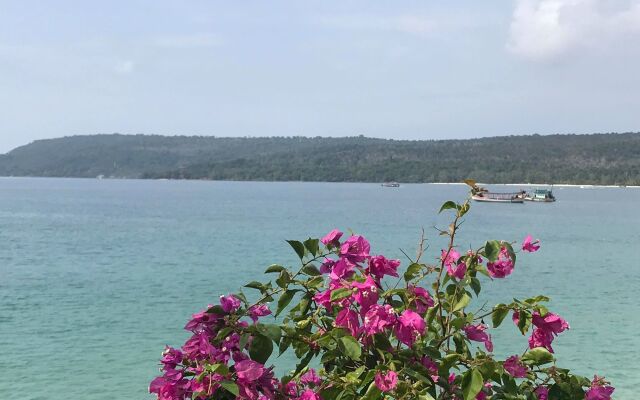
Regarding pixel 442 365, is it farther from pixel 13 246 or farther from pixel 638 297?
pixel 13 246

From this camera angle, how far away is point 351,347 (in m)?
2.10

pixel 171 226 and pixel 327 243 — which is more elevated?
pixel 327 243

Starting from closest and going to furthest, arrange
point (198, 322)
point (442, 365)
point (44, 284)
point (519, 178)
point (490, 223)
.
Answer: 1. point (198, 322)
2. point (442, 365)
3. point (44, 284)
4. point (490, 223)
5. point (519, 178)

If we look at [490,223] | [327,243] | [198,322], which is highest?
[327,243]

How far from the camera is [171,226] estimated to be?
48.2 meters

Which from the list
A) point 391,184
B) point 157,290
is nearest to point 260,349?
point 157,290

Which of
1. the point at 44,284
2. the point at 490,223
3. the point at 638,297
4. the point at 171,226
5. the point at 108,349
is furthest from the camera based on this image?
the point at 490,223

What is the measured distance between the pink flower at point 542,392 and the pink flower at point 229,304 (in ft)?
3.45

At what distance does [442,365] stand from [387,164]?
182929 millimetres

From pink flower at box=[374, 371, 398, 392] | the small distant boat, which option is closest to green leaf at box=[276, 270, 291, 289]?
pink flower at box=[374, 371, 398, 392]

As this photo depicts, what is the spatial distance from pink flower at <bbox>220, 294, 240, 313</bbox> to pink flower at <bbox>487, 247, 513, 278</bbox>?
0.94 m

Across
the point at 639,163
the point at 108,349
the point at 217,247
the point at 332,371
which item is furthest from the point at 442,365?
the point at 639,163

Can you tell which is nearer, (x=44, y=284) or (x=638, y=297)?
(x=638, y=297)

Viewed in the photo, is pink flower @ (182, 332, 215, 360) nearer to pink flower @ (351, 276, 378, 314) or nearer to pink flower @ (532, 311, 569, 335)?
pink flower @ (351, 276, 378, 314)
